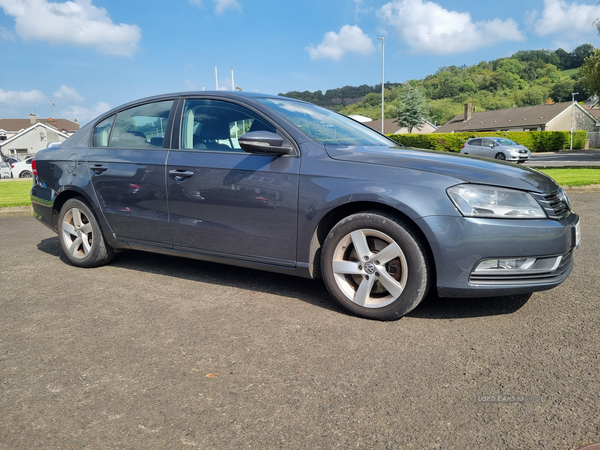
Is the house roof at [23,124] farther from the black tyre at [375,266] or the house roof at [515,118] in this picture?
the black tyre at [375,266]

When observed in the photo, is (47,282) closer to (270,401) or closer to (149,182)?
(149,182)

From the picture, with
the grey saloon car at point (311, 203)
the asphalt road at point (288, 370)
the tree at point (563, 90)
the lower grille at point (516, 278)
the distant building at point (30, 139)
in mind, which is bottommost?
the asphalt road at point (288, 370)

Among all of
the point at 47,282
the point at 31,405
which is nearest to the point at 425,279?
the point at 31,405

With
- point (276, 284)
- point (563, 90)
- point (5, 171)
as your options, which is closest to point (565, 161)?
point (276, 284)

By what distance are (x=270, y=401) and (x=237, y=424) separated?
0.23m

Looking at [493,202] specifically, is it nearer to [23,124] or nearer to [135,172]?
[135,172]

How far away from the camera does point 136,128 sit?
4465mm

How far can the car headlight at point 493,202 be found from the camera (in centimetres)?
296

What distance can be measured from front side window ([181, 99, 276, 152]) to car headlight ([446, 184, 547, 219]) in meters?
1.57

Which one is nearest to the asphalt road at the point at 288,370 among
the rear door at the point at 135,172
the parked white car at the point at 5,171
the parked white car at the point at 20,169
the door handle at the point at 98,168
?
the rear door at the point at 135,172

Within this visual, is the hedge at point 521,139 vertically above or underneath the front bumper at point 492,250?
above

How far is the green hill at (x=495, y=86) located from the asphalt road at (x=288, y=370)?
3482 inches

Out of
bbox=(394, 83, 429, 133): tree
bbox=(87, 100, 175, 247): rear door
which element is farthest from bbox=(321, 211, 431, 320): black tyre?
bbox=(394, 83, 429, 133): tree

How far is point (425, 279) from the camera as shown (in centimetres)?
309
